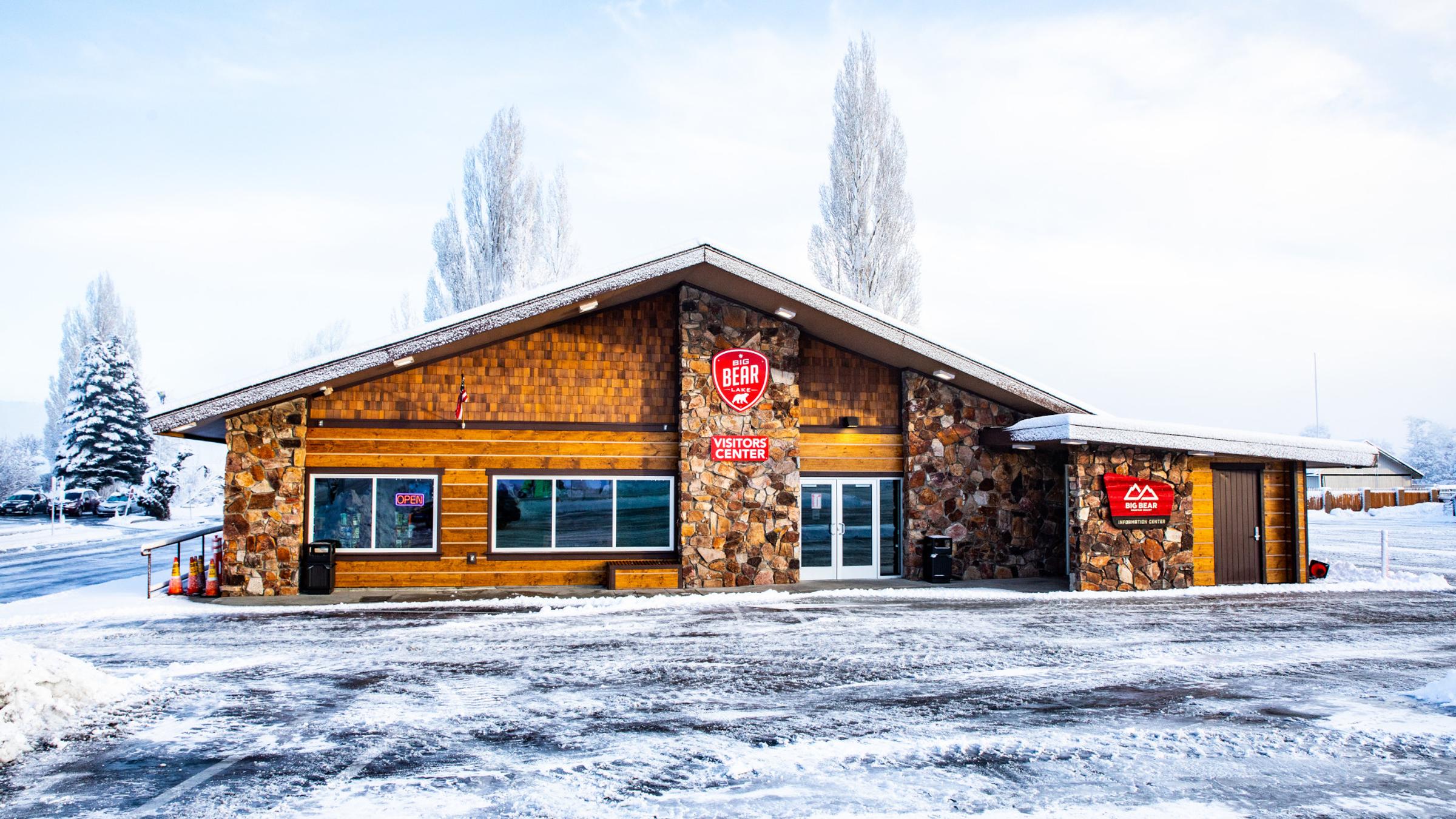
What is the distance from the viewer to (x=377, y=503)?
49.6ft

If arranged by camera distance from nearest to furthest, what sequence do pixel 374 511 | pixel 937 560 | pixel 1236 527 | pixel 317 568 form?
pixel 317 568 < pixel 374 511 < pixel 937 560 < pixel 1236 527

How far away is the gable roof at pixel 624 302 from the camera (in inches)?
543

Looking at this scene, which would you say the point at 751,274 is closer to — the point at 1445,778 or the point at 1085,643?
the point at 1085,643

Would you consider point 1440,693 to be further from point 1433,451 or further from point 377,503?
point 1433,451

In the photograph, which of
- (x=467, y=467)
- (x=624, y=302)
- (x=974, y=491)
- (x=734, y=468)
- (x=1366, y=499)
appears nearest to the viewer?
(x=467, y=467)

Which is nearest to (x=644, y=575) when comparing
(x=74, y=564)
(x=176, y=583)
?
(x=176, y=583)

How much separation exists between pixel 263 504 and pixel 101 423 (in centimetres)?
3854

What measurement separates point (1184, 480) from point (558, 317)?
11.6 meters

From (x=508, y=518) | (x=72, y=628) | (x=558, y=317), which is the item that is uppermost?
(x=558, y=317)

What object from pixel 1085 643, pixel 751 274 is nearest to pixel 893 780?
pixel 1085 643

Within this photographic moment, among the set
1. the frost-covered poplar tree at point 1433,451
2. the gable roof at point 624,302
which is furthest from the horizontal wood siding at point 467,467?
the frost-covered poplar tree at point 1433,451

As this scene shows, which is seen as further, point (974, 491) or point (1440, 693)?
point (974, 491)

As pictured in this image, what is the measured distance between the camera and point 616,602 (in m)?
13.7

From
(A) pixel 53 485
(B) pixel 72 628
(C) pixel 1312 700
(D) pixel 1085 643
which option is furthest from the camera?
(A) pixel 53 485
